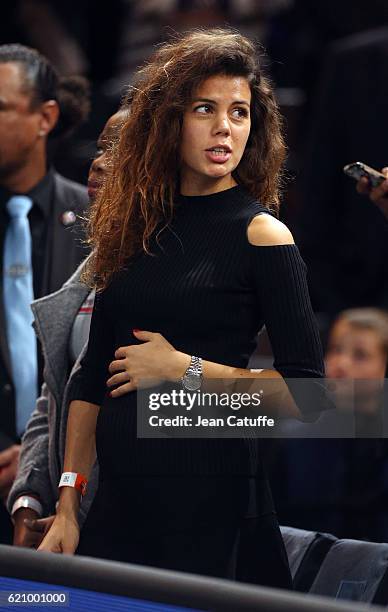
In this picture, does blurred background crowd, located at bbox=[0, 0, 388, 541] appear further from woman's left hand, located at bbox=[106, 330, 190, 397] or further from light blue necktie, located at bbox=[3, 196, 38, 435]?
woman's left hand, located at bbox=[106, 330, 190, 397]

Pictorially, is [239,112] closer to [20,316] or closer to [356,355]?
[20,316]

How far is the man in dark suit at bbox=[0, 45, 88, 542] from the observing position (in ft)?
10.5

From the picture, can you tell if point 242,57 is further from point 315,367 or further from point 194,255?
point 315,367

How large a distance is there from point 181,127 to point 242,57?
0.53 feet

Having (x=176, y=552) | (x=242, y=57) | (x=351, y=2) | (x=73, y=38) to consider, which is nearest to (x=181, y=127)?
(x=242, y=57)

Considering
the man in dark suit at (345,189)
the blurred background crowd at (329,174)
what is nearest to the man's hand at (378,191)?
the blurred background crowd at (329,174)

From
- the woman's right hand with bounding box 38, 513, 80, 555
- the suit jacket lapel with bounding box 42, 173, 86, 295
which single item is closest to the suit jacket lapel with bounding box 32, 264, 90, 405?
the woman's right hand with bounding box 38, 513, 80, 555

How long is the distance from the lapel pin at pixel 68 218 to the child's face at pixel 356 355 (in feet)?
3.63

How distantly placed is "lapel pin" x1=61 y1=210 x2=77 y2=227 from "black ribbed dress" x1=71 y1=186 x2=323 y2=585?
99cm

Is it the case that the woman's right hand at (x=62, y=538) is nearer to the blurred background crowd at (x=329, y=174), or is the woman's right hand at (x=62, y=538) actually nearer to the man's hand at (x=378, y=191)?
the man's hand at (x=378, y=191)

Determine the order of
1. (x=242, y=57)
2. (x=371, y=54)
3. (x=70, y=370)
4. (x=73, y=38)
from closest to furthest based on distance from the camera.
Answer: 1. (x=242, y=57)
2. (x=70, y=370)
3. (x=371, y=54)
4. (x=73, y=38)

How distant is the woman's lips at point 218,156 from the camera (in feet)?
7.37

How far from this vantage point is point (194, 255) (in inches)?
87.8

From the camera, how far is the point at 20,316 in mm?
3242
